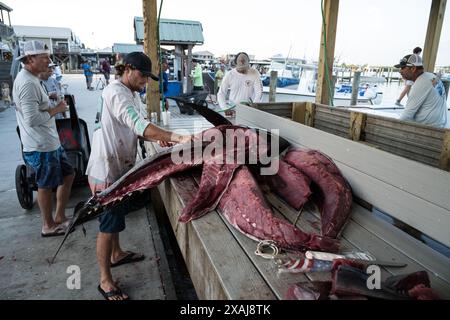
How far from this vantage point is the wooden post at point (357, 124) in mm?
3868

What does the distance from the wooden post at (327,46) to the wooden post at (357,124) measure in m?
1.74

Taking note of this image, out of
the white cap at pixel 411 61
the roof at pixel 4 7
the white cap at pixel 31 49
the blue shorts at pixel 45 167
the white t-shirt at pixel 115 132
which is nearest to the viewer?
the white t-shirt at pixel 115 132

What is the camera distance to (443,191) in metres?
1.58

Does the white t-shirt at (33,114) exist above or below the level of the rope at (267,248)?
above

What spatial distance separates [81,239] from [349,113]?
360 centimetres

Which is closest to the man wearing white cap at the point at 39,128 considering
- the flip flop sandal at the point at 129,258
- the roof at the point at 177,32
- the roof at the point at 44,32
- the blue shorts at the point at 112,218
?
the flip flop sandal at the point at 129,258

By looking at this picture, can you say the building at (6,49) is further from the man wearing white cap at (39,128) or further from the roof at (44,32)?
the roof at (44,32)

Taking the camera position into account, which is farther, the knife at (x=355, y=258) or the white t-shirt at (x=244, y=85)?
the white t-shirt at (x=244, y=85)

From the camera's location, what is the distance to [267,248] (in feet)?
5.83

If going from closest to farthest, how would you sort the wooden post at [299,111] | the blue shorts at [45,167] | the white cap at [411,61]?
the blue shorts at [45,167] < the white cap at [411,61] < the wooden post at [299,111]

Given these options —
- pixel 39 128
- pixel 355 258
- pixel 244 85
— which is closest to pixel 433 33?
pixel 244 85

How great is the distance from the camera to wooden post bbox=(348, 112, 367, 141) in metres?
3.87

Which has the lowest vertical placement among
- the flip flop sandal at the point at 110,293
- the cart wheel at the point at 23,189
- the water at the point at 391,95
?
the flip flop sandal at the point at 110,293
